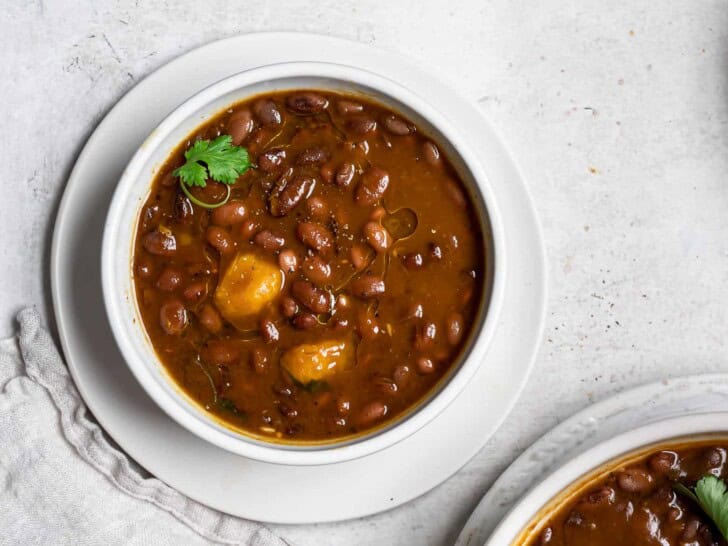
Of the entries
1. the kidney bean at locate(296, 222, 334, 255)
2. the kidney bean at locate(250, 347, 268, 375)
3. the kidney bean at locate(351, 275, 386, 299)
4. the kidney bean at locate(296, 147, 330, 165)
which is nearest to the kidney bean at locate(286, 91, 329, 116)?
the kidney bean at locate(296, 147, 330, 165)

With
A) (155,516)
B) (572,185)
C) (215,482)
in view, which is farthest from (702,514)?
(155,516)

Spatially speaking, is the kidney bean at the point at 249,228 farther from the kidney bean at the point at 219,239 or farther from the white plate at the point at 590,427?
the white plate at the point at 590,427

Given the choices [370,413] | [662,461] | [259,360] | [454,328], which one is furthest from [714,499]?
[259,360]

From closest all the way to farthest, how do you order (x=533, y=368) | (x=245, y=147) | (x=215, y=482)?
(x=245, y=147) → (x=215, y=482) → (x=533, y=368)

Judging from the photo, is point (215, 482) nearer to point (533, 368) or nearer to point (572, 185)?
point (533, 368)

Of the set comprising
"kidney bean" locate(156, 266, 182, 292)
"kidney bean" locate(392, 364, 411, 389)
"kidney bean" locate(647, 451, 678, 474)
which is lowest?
"kidney bean" locate(156, 266, 182, 292)

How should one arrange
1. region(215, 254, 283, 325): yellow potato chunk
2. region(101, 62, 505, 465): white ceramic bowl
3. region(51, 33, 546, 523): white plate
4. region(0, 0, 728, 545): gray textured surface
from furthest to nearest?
region(0, 0, 728, 545): gray textured surface, region(51, 33, 546, 523): white plate, region(215, 254, 283, 325): yellow potato chunk, region(101, 62, 505, 465): white ceramic bowl

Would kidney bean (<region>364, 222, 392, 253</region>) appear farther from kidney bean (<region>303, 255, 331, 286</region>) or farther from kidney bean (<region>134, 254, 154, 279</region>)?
kidney bean (<region>134, 254, 154, 279</region>)

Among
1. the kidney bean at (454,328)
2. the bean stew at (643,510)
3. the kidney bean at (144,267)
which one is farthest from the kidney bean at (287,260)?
the bean stew at (643,510)
